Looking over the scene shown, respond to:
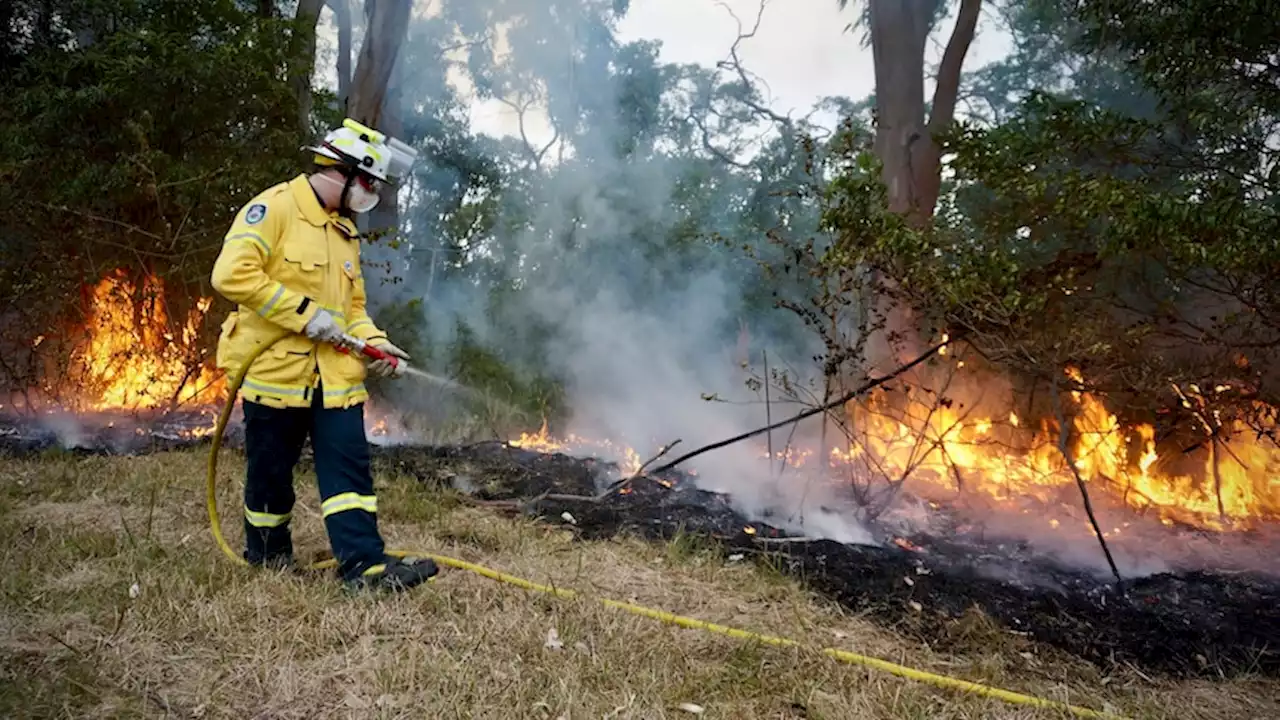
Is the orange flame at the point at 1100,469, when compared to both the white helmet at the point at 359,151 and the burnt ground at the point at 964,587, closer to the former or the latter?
the burnt ground at the point at 964,587

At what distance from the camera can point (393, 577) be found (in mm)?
3305

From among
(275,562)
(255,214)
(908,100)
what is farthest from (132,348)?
(908,100)

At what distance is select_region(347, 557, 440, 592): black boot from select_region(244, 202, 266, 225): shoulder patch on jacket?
1586 mm

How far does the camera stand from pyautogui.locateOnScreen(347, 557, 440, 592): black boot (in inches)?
129

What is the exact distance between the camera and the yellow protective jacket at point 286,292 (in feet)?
10.5

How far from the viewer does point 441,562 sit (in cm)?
372

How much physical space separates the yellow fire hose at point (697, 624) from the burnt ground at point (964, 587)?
1.87 feet

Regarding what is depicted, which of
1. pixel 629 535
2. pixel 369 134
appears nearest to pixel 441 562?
pixel 629 535

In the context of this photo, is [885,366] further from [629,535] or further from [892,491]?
[629,535]

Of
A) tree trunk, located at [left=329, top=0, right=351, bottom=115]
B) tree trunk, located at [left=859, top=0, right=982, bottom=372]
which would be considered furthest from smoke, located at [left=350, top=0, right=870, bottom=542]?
tree trunk, located at [left=329, top=0, right=351, bottom=115]

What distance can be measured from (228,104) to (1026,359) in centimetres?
713

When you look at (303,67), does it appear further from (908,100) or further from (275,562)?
(908,100)

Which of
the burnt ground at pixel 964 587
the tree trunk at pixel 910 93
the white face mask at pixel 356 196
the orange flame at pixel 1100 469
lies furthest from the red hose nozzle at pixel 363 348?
the tree trunk at pixel 910 93

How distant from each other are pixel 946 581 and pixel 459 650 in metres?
2.65
